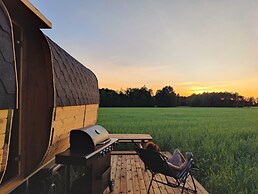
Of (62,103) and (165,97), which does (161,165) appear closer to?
(62,103)

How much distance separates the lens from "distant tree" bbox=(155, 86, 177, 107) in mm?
38438

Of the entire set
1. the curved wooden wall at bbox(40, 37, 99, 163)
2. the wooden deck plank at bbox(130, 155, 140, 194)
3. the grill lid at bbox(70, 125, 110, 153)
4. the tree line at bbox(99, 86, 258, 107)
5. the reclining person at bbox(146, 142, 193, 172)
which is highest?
the tree line at bbox(99, 86, 258, 107)

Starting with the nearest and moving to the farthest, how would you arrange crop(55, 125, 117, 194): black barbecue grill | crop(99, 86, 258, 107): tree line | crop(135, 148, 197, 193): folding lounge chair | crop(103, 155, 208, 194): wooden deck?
crop(55, 125, 117, 194): black barbecue grill → crop(135, 148, 197, 193): folding lounge chair → crop(103, 155, 208, 194): wooden deck → crop(99, 86, 258, 107): tree line

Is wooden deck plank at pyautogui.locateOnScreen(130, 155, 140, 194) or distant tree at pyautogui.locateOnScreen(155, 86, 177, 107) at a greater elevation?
distant tree at pyautogui.locateOnScreen(155, 86, 177, 107)

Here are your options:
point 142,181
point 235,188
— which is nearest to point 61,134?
point 142,181

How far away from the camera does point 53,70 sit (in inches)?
127

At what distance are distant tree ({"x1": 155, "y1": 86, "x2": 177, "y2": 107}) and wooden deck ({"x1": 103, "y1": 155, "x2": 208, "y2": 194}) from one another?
104 feet

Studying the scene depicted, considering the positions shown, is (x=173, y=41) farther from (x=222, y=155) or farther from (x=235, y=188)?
(x=235, y=188)

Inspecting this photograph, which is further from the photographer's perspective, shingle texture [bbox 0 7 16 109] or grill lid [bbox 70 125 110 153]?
grill lid [bbox 70 125 110 153]

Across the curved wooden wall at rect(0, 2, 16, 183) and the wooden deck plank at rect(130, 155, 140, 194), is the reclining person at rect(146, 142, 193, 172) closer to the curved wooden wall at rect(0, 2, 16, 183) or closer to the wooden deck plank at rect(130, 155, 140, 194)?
the wooden deck plank at rect(130, 155, 140, 194)

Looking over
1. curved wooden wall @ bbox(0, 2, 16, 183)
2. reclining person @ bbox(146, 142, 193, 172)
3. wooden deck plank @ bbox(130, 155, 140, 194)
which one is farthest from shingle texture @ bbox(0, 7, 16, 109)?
wooden deck plank @ bbox(130, 155, 140, 194)

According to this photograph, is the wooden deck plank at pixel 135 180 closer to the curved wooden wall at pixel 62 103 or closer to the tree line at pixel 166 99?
the curved wooden wall at pixel 62 103

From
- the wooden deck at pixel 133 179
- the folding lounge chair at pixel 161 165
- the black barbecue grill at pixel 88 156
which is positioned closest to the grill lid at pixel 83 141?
the black barbecue grill at pixel 88 156

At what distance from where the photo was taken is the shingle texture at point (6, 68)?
176 centimetres
